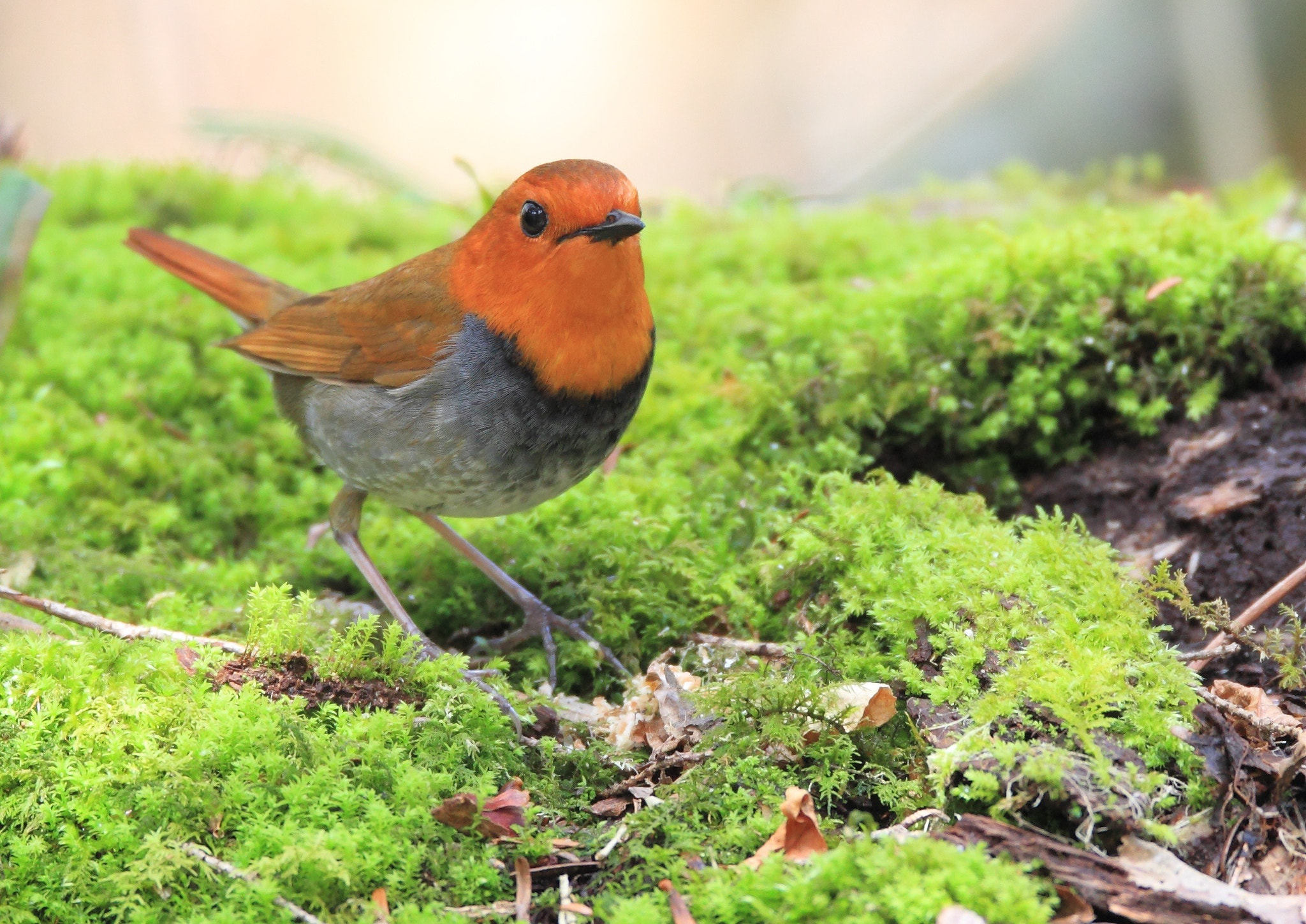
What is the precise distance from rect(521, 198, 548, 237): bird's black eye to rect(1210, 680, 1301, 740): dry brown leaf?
88.0 inches

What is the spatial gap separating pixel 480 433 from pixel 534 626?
2.23 feet

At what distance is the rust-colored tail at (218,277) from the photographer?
445cm

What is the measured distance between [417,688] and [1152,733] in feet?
5.85

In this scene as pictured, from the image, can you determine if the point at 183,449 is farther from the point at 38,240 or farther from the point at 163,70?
the point at 163,70

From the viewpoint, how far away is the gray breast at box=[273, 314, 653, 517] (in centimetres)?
335

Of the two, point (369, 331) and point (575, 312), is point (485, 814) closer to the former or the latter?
point (575, 312)

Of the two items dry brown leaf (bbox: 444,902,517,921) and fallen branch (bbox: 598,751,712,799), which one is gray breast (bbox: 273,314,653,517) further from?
dry brown leaf (bbox: 444,902,517,921)

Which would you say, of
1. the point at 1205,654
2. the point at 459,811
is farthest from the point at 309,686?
the point at 1205,654

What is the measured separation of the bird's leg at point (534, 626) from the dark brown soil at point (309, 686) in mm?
654

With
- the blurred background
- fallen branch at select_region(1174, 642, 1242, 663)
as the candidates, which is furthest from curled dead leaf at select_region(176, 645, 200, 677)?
the blurred background

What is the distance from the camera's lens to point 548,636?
3492mm

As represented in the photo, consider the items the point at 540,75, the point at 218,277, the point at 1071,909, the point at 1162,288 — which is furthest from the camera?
the point at 540,75

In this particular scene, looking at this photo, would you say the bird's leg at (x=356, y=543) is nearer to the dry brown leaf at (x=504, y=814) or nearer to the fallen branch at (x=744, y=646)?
the fallen branch at (x=744, y=646)

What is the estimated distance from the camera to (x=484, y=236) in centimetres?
353
